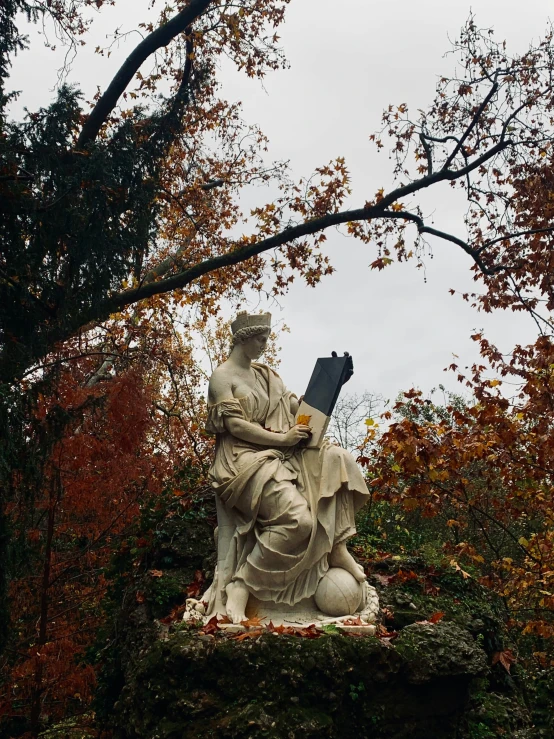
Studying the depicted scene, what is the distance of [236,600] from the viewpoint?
4895 millimetres

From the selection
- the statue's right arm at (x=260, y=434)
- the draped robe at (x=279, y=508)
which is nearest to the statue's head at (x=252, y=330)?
the draped robe at (x=279, y=508)

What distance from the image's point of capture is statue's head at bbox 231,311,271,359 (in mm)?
5801

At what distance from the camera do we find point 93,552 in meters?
8.79

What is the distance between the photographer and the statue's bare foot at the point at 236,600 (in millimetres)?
4805

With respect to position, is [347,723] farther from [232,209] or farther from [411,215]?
[232,209]

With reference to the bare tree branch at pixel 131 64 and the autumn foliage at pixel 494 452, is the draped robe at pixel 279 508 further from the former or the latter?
the bare tree branch at pixel 131 64

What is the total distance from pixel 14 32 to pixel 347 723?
6.35 m

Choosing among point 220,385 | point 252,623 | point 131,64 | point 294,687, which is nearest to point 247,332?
point 220,385

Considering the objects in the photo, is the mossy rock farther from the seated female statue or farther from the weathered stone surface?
the seated female statue

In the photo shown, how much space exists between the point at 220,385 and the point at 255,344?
0.46 m

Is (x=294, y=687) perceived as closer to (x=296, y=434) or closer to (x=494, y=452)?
(x=296, y=434)

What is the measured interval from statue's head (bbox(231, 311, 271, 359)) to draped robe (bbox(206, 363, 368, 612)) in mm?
530

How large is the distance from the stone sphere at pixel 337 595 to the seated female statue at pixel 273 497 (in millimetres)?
73

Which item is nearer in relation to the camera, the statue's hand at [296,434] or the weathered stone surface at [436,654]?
the weathered stone surface at [436,654]
